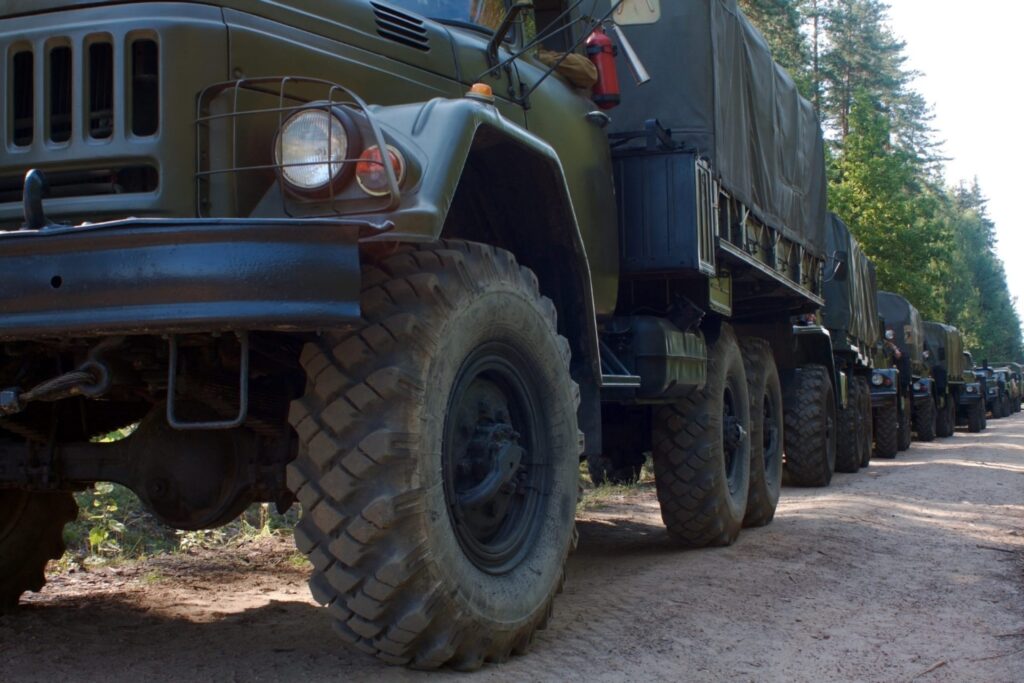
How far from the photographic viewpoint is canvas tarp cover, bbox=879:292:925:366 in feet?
71.4

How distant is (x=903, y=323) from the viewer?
2202 centimetres

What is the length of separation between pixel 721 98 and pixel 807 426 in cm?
553

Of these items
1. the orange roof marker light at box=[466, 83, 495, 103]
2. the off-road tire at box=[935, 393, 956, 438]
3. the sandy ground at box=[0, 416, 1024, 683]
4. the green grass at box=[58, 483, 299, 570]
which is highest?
the orange roof marker light at box=[466, 83, 495, 103]

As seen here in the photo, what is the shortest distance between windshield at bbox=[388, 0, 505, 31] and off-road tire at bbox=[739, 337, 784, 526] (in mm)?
3414

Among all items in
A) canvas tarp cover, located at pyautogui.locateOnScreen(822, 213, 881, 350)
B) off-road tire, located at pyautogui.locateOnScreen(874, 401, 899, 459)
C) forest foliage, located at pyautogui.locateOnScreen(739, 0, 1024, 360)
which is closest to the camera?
canvas tarp cover, located at pyautogui.locateOnScreen(822, 213, 881, 350)

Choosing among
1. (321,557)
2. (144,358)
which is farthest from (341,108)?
(321,557)

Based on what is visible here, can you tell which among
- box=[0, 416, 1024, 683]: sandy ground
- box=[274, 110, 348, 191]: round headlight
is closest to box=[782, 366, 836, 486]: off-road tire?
box=[0, 416, 1024, 683]: sandy ground

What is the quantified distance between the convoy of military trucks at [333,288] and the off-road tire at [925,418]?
18622mm

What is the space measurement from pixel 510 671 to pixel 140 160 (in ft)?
6.39

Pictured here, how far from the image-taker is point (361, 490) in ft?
11.0

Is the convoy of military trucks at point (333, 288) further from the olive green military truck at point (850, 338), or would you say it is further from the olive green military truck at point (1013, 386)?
the olive green military truck at point (1013, 386)

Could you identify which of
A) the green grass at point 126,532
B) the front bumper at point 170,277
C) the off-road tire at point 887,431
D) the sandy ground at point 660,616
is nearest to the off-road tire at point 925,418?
the off-road tire at point 887,431

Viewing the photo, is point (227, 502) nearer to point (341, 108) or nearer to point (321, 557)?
point (321, 557)

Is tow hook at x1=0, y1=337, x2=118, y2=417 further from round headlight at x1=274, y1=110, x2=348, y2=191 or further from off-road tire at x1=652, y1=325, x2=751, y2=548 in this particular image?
off-road tire at x1=652, y1=325, x2=751, y2=548
